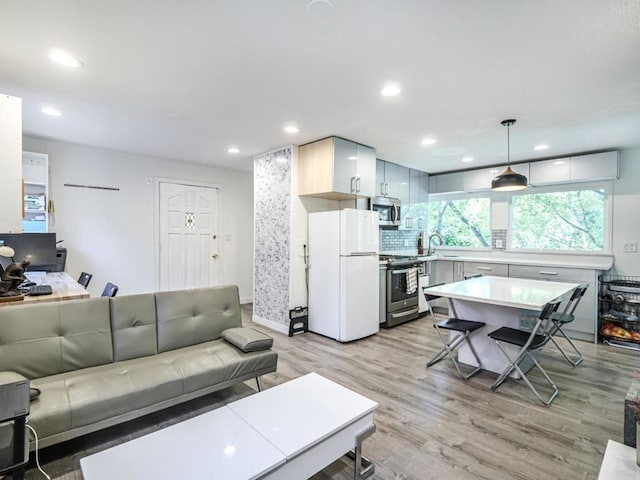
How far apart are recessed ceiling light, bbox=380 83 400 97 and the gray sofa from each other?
7.35 ft

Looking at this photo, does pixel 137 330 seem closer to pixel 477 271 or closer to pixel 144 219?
pixel 144 219

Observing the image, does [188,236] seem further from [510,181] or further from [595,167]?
[595,167]

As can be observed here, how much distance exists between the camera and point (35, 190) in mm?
3949

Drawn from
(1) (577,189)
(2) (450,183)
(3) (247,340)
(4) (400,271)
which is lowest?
(3) (247,340)

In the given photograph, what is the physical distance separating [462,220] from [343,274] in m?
3.22

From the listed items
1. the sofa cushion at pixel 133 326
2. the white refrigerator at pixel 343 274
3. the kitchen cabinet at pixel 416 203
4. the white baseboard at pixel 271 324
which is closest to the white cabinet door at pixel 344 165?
the white refrigerator at pixel 343 274

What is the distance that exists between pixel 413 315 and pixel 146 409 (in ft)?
12.9

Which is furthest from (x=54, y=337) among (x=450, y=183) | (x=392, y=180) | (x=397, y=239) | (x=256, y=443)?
(x=450, y=183)

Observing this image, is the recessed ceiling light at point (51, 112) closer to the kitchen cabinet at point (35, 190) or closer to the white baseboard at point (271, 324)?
the kitchen cabinet at point (35, 190)

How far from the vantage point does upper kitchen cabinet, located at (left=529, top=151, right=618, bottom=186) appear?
429cm

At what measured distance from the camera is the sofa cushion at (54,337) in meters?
1.98

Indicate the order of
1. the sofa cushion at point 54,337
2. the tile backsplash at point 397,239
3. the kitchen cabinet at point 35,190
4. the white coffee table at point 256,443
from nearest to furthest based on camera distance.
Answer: the white coffee table at point 256,443 < the sofa cushion at point 54,337 < the kitchen cabinet at point 35,190 < the tile backsplash at point 397,239

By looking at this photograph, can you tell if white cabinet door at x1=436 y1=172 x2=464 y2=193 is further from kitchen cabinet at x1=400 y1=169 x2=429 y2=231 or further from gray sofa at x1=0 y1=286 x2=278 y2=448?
gray sofa at x1=0 y1=286 x2=278 y2=448

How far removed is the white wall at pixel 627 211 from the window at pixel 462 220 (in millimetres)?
1652
